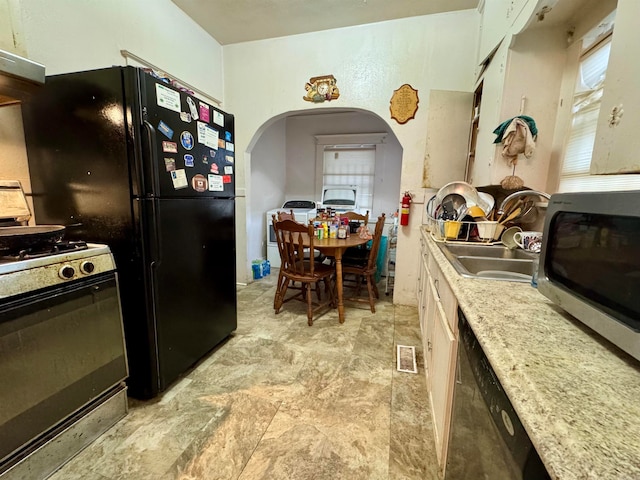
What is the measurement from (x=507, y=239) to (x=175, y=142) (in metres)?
1.97

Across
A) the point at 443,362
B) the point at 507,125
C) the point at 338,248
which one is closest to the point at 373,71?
the point at 507,125

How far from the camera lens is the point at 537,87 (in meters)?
1.65

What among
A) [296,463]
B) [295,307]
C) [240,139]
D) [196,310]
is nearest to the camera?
[296,463]

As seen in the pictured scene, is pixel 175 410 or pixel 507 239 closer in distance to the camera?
pixel 175 410

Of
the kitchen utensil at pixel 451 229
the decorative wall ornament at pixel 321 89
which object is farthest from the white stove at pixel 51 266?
the decorative wall ornament at pixel 321 89

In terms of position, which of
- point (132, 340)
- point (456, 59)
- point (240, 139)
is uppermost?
point (456, 59)

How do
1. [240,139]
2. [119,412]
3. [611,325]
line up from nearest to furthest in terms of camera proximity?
[611,325], [119,412], [240,139]

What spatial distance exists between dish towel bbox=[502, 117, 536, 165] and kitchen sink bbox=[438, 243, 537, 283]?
1.84 ft

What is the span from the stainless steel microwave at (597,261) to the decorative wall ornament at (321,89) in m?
2.55

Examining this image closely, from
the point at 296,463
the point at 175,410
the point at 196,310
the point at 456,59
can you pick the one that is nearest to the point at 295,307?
the point at 196,310

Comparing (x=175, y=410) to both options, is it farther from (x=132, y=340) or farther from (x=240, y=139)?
(x=240, y=139)

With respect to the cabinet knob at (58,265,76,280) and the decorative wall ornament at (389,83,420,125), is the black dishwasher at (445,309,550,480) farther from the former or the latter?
the decorative wall ornament at (389,83,420,125)

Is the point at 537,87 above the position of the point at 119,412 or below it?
above

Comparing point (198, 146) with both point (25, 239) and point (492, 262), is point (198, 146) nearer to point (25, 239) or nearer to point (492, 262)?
point (25, 239)
